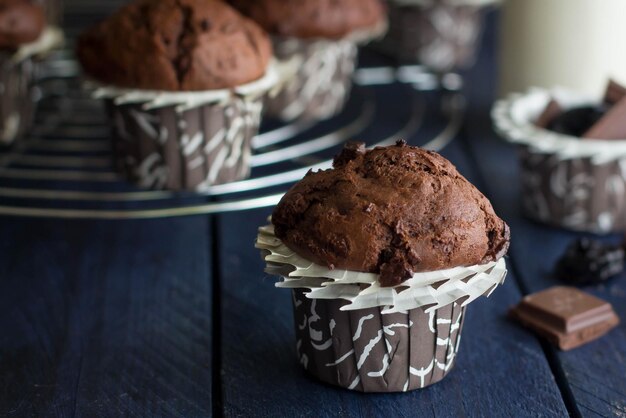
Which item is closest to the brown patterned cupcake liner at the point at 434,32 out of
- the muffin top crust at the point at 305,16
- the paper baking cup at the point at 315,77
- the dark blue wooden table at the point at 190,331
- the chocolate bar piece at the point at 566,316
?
the paper baking cup at the point at 315,77

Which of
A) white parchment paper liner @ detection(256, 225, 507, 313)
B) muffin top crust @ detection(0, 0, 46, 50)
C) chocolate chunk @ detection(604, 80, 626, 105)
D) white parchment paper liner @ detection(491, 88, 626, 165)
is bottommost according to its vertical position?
white parchment paper liner @ detection(256, 225, 507, 313)

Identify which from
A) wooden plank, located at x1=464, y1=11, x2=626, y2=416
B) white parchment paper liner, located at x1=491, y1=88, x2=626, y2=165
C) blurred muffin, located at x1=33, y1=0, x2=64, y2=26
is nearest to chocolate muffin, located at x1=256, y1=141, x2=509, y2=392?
wooden plank, located at x1=464, y1=11, x2=626, y2=416

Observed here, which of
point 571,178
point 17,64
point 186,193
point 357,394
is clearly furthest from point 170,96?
point 571,178

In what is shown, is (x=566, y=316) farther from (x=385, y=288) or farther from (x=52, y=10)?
(x=52, y=10)

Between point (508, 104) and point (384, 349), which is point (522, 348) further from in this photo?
point (508, 104)

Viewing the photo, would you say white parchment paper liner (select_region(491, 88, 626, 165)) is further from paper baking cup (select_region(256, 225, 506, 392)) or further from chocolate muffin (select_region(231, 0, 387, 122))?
paper baking cup (select_region(256, 225, 506, 392))

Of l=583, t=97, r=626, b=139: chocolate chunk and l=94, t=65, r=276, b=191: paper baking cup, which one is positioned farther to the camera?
l=583, t=97, r=626, b=139: chocolate chunk

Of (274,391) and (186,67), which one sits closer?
(274,391)

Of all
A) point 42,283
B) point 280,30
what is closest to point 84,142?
point 280,30
